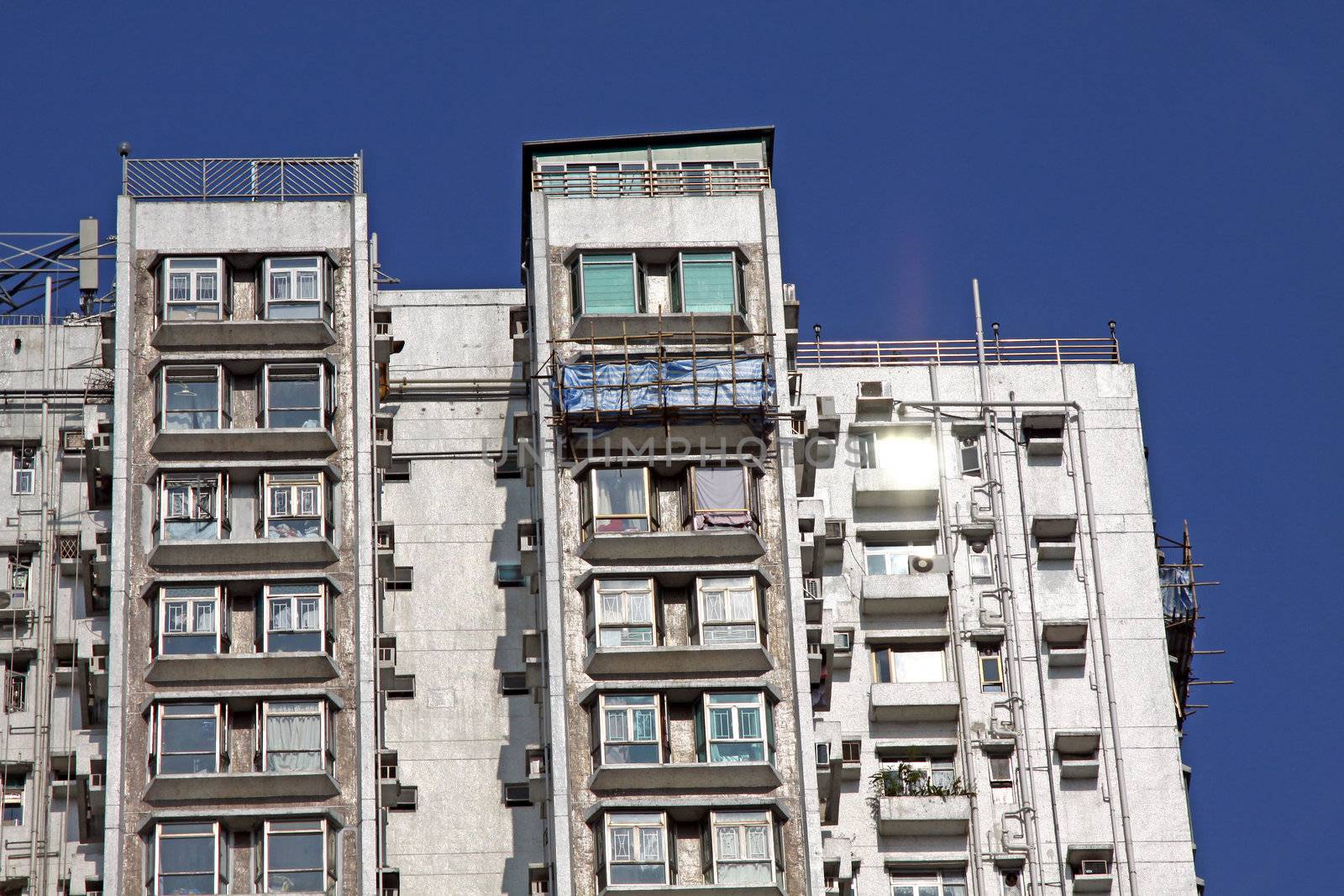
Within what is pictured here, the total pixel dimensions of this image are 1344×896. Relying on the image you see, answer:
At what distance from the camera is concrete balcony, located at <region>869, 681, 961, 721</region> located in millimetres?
87812

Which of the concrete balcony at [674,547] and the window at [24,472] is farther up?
the window at [24,472]

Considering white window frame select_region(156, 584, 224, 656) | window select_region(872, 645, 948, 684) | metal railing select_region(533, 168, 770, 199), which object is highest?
metal railing select_region(533, 168, 770, 199)

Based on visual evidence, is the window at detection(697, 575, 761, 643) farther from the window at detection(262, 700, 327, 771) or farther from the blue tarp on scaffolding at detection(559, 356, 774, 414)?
the window at detection(262, 700, 327, 771)

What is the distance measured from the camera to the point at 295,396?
280 feet

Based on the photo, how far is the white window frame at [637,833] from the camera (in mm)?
78625

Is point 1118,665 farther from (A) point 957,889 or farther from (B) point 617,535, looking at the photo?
(B) point 617,535

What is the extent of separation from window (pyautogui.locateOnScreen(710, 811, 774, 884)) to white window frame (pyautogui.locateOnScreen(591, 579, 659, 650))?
19.5 feet

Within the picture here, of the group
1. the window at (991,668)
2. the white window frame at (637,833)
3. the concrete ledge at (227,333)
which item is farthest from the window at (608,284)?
the white window frame at (637,833)

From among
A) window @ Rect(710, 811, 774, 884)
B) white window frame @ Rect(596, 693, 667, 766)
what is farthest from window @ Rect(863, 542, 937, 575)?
window @ Rect(710, 811, 774, 884)

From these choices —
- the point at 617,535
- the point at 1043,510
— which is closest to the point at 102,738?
the point at 617,535

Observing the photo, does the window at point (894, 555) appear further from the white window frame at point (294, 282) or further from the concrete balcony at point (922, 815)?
the white window frame at point (294, 282)

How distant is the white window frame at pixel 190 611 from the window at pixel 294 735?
8.96 feet

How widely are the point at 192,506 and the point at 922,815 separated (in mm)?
24821

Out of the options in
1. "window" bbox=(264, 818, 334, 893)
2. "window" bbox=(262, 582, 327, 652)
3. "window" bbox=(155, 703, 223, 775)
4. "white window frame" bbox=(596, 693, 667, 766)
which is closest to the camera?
"window" bbox=(264, 818, 334, 893)
